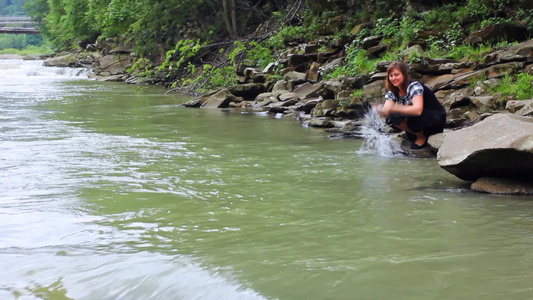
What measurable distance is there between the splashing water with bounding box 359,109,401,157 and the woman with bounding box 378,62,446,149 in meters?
0.38

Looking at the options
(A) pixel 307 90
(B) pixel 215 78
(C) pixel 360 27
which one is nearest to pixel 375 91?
(A) pixel 307 90

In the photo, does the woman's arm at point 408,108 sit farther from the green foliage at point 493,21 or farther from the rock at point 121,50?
the rock at point 121,50

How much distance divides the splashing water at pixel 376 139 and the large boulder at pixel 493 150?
2078mm

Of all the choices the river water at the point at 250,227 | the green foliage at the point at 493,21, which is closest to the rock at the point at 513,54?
the green foliage at the point at 493,21

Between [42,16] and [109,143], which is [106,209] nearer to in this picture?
[109,143]

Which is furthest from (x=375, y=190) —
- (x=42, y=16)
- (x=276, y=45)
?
(x=42, y=16)

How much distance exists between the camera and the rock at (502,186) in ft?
18.9

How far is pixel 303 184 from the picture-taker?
6.52 m

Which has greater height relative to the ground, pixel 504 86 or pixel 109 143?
pixel 504 86

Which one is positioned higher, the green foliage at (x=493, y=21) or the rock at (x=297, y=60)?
the green foliage at (x=493, y=21)

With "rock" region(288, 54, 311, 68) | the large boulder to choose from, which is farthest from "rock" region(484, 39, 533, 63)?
"rock" region(288, 54, 311, 68)

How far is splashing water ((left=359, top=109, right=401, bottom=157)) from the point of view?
8.60m

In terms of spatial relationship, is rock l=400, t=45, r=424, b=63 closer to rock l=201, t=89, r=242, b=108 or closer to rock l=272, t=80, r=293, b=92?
Answer: rock l=272, t=80, r=293, b=92

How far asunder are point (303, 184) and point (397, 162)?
1.94m
